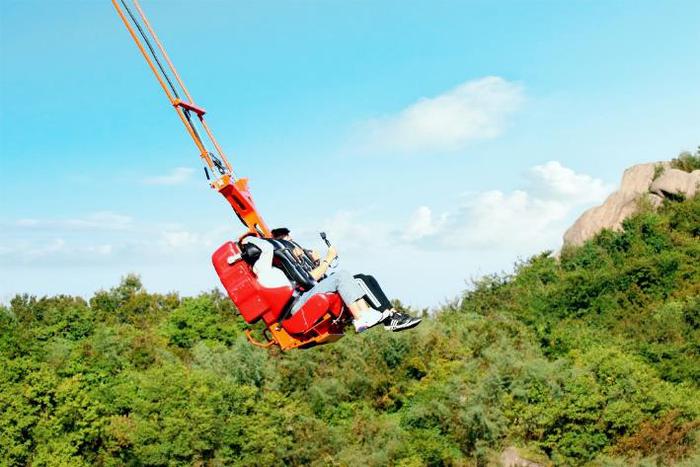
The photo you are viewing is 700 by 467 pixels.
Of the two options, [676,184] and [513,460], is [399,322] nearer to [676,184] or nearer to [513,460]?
[513,460]

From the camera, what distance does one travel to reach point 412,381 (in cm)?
4397

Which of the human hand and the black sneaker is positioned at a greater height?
the human hand

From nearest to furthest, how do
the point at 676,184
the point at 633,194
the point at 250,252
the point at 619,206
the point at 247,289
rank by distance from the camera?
the point at 250,252
the point at 247,289
the point at 676,184
the point at 633,194
the point at 619,206

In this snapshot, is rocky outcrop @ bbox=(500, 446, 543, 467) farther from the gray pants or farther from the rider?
the gray pants

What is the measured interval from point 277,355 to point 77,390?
491 inches

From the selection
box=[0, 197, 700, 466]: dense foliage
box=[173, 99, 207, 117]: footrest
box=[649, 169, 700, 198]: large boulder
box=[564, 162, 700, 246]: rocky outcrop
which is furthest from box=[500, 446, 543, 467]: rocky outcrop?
box=[173, 99, 207, 117]: footrest

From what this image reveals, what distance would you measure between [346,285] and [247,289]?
1239 millimetres

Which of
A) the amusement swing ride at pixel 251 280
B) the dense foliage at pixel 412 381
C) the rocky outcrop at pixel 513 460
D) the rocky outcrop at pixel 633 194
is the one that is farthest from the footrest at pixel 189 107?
the rocky outcrop at pixel 633 194

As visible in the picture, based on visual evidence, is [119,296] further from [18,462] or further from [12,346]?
[18,462]

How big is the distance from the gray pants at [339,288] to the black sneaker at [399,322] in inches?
16.8

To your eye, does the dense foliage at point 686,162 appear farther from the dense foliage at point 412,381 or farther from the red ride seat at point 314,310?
the red ride seat at point 314,310

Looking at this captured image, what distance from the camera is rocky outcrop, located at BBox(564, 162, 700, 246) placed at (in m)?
57.2

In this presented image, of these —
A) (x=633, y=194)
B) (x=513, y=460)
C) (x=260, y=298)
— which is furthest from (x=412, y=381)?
(x=260, y=298)

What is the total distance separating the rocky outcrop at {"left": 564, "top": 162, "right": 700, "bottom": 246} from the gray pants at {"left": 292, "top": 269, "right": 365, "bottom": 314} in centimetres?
5032
